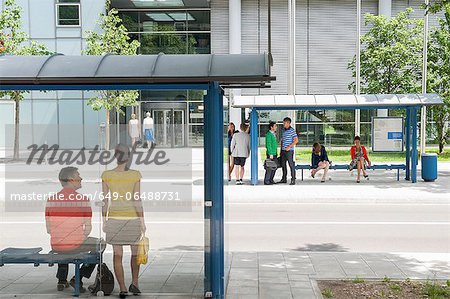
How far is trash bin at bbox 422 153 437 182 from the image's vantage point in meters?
18.2

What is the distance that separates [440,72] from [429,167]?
13.1 meters

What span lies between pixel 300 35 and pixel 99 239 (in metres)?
32.0

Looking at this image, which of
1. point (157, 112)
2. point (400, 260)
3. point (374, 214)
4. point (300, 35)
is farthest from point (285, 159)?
point (300, 35)

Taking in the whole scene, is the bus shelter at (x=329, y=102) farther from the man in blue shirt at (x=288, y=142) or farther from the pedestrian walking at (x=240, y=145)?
the man in blue shirt at (x=288, y=142)

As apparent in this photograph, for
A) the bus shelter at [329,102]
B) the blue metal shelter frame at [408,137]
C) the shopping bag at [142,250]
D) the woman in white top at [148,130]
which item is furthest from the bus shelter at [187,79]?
the blue metal shelter frame at [408,137]

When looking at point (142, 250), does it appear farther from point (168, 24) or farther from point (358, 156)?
point (168, 24)

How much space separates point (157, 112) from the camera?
22.6 ft

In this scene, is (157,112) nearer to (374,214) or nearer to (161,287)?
(161,287)

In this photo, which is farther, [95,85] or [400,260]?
[400,260]

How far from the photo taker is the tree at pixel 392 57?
1209 inches

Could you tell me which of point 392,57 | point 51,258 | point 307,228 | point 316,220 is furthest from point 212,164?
point 392,57

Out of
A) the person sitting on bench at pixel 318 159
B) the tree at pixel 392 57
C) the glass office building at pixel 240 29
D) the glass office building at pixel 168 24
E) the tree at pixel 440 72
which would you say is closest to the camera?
the person sitting on bench at pixel 318 159

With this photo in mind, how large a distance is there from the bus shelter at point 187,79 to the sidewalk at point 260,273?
1.81ft

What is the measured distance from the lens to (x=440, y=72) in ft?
97.3
